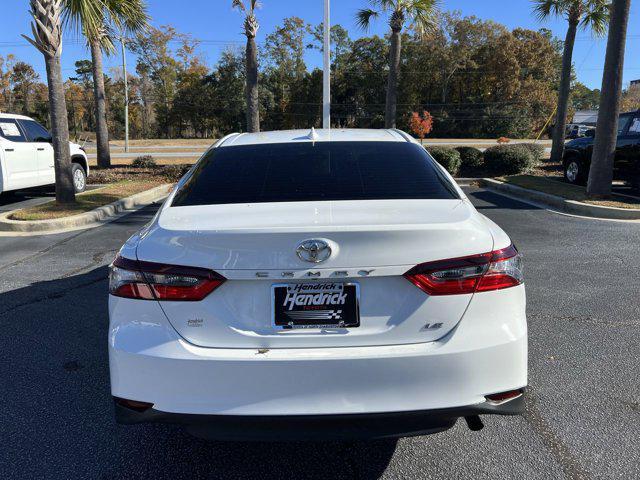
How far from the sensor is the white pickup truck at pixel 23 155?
34.3 feet

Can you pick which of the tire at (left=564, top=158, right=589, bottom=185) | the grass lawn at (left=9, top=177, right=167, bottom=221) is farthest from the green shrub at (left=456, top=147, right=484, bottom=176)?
the grass lawn at (left=9, top=177, right=167, bottom=221)

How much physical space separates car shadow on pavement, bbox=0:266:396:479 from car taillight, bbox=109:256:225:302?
0.98 metres

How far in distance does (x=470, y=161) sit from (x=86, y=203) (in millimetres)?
11427

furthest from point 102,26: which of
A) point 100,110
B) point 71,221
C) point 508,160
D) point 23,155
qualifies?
point 508,160

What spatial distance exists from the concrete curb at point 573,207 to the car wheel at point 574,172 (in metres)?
1.98

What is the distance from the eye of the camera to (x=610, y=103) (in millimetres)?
10375

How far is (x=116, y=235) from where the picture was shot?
8156mm

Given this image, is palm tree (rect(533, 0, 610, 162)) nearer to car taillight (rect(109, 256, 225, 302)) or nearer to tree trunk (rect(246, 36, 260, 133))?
tree trunk (rect(246, 36, 260, 133))

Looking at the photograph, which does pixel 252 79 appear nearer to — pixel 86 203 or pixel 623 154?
pixel 86 203

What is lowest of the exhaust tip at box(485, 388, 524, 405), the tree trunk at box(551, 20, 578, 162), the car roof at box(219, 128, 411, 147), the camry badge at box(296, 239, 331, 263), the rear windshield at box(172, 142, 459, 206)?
the exhaust tip at box(485, 388, 524, 405)

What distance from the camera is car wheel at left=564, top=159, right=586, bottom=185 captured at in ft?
43.7

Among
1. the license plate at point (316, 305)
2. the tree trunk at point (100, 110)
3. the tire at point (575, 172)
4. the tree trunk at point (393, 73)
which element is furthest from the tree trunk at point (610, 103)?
the tree trunk at point (100, 110)

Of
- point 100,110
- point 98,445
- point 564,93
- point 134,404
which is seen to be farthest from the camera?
point 564,93

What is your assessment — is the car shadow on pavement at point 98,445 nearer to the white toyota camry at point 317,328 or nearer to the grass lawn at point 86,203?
the white toyota camry at point 317,328
